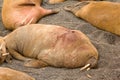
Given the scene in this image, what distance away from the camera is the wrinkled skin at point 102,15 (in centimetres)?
415

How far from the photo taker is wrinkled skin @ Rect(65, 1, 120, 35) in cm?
415

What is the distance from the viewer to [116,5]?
14.2ft

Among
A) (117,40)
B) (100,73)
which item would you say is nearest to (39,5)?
(117,40)

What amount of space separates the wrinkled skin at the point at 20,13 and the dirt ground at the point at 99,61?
0.25ft

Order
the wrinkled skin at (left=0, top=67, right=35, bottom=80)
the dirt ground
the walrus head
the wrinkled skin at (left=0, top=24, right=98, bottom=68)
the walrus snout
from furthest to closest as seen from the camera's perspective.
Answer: the walrus snout < the walrus head < the wrinkled skin at (left=0, top=24, right=98, bottom=68) < the dirt ground < the wrinkled skin at (left=0, top=67, right=35, bottom=80)

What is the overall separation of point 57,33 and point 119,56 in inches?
22.7

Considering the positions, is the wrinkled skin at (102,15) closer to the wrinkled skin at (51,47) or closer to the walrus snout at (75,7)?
the walrus snout at (75,7)

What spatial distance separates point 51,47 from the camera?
3393 mm

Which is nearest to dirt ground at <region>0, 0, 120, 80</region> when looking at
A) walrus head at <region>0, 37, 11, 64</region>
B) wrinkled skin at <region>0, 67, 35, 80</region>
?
walrus head at <region>0, 37, 11, 64</region>

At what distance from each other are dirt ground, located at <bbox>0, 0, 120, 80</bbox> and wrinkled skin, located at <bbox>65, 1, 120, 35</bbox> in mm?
60

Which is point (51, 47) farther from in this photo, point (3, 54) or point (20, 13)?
point (20, 13)

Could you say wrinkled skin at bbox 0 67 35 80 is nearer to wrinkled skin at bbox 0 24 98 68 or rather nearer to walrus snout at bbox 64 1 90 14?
wrinkled skin at bbox 0 24 98 68

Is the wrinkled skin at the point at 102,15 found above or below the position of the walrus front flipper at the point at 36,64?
above

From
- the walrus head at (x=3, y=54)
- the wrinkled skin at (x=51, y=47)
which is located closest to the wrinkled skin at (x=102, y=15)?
the wrinkled skin at (x=51, y=47)
